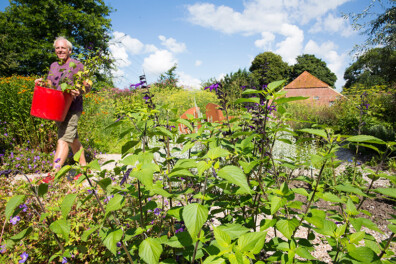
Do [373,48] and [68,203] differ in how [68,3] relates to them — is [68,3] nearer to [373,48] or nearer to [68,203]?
[373,48]

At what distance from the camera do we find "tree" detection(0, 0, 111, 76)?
60.4 feet

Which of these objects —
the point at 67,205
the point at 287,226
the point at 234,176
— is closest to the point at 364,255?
the point at 287,226

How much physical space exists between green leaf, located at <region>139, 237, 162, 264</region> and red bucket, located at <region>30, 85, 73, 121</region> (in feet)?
8.28

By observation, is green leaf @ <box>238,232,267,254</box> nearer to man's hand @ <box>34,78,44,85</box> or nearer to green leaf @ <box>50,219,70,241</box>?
green leaf @ <box>50,219,70,241</box>

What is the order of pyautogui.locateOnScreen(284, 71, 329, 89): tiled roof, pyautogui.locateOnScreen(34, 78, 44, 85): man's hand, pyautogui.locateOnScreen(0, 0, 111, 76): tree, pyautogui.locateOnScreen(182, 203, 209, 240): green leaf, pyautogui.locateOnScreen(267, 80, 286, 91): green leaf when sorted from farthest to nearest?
pyautogui.locateOnScreen(284, 71, 329, 89): tiled roof
pyautogui.locateOnScreen(0, 0, 111, 76): tree
pyautogui.locateOnScreen(34, 78, 44, 85): man's hand
pyautogui.locateOnScreen(267, 80, 286, 91): green leaf
pyautogui.locateOnScreen(182, 203, 209, 240): green leaf

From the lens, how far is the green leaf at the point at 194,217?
2.11ft

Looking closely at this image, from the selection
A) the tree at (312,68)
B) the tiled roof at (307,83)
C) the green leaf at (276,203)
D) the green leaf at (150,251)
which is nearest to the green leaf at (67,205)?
the green leaf at (150,251)

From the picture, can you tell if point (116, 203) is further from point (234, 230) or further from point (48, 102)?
point (48, 102)

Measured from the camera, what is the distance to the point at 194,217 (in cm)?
67

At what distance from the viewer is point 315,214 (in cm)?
90

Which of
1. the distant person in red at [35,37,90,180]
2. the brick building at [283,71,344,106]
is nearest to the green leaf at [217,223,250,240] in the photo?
the distant person in red at [35,37,90,180]

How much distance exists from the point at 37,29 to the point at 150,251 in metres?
24.8

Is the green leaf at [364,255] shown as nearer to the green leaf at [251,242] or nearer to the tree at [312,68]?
the green leaf at [251,242]

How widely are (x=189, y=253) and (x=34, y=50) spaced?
898 inches
